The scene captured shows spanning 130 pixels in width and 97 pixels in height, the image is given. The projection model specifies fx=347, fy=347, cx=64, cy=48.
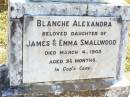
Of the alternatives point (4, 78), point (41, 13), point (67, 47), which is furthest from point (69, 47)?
point (4, 78)

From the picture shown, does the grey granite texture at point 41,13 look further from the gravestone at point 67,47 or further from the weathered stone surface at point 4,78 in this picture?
the weathered stone surface at point 4,78

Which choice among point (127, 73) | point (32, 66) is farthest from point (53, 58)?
point (127, 73)

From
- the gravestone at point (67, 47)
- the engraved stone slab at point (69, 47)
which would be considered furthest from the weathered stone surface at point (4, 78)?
the engraved stone slab at point (69, 47)

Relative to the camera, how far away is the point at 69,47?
341 cm

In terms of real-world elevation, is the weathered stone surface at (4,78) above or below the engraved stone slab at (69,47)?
below

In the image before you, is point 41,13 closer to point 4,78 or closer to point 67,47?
point 67,47

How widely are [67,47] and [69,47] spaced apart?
0.02 m

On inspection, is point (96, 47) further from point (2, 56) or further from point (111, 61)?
point (2, 56)

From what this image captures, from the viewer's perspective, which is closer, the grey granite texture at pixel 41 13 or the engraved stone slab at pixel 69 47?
the grey granite texture at pixel 41 13

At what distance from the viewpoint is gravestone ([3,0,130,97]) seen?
325 cm

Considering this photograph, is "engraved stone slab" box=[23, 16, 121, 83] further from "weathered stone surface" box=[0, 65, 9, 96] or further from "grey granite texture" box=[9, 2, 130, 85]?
"weathered stone surface" box=[0, 65, 9, 96]

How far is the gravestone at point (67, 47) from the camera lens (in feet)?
10.7

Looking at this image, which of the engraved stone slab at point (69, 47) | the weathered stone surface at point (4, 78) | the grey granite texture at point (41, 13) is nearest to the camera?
the grey granite texture at point (41, 13)

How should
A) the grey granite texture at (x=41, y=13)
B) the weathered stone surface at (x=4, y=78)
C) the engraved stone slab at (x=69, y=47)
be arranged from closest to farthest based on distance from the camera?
1. the grey granite texture at (x=41, y=13)
2. the engraved stone slab at (x=69, y=47)
3. the weathered stone surface at (x=4, y=78)
